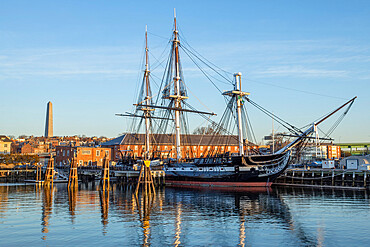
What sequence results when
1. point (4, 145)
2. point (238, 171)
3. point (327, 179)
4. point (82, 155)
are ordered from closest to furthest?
point (327, 179) → point (238, 171) → point (82, 155) → point (4, 145)

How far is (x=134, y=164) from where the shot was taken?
68.1m

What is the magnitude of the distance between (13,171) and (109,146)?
26787mm

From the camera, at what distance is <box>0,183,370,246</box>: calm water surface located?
18359 mm

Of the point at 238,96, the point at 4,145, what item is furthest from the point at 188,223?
the point at 4,145

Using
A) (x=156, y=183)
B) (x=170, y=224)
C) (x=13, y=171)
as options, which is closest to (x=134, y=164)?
(x=156, y=183)

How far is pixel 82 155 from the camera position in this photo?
8550 cm

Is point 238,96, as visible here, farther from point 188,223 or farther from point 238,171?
point 188,223

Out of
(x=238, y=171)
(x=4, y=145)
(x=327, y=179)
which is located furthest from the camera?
(x=4, y=145)

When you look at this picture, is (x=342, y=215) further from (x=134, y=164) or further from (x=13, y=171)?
(x=13, y=171)

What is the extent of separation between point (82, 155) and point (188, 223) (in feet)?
220

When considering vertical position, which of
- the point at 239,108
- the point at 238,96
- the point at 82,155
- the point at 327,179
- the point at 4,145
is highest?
the point at 238,96

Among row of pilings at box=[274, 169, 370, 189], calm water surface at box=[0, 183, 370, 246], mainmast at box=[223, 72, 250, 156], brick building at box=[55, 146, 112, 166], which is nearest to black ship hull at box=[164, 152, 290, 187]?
mainmast at box=[223, 72, 250, 156]

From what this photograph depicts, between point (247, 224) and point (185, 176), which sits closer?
point (247, 224)

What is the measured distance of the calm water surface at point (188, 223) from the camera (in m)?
18.4
